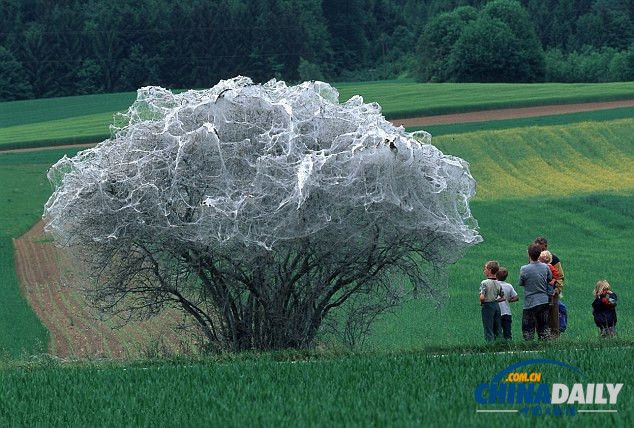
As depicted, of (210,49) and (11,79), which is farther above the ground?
(210,49)

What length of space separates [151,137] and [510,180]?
27311mm

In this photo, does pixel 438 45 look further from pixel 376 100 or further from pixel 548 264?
pixel 548 264

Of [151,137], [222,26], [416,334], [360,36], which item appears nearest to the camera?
[151,137]

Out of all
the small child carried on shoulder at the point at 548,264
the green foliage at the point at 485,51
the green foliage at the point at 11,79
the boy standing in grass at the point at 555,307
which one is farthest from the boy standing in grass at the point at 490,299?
the green foliage at the point at 11,79

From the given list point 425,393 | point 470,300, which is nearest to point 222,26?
point 470,300

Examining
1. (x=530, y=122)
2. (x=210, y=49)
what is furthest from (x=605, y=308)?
(x=210, y=49)

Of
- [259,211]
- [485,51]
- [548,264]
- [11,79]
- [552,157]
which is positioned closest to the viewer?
[259,211]

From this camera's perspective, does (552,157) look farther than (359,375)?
Yes

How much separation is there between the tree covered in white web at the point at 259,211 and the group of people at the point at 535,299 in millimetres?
828

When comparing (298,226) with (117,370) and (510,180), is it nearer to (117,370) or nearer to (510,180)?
(117,370)

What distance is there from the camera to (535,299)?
15102 millimetres

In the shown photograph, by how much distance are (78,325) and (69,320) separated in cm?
51

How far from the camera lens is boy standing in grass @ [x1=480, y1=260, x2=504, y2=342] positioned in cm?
1525

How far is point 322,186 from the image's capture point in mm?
14711
